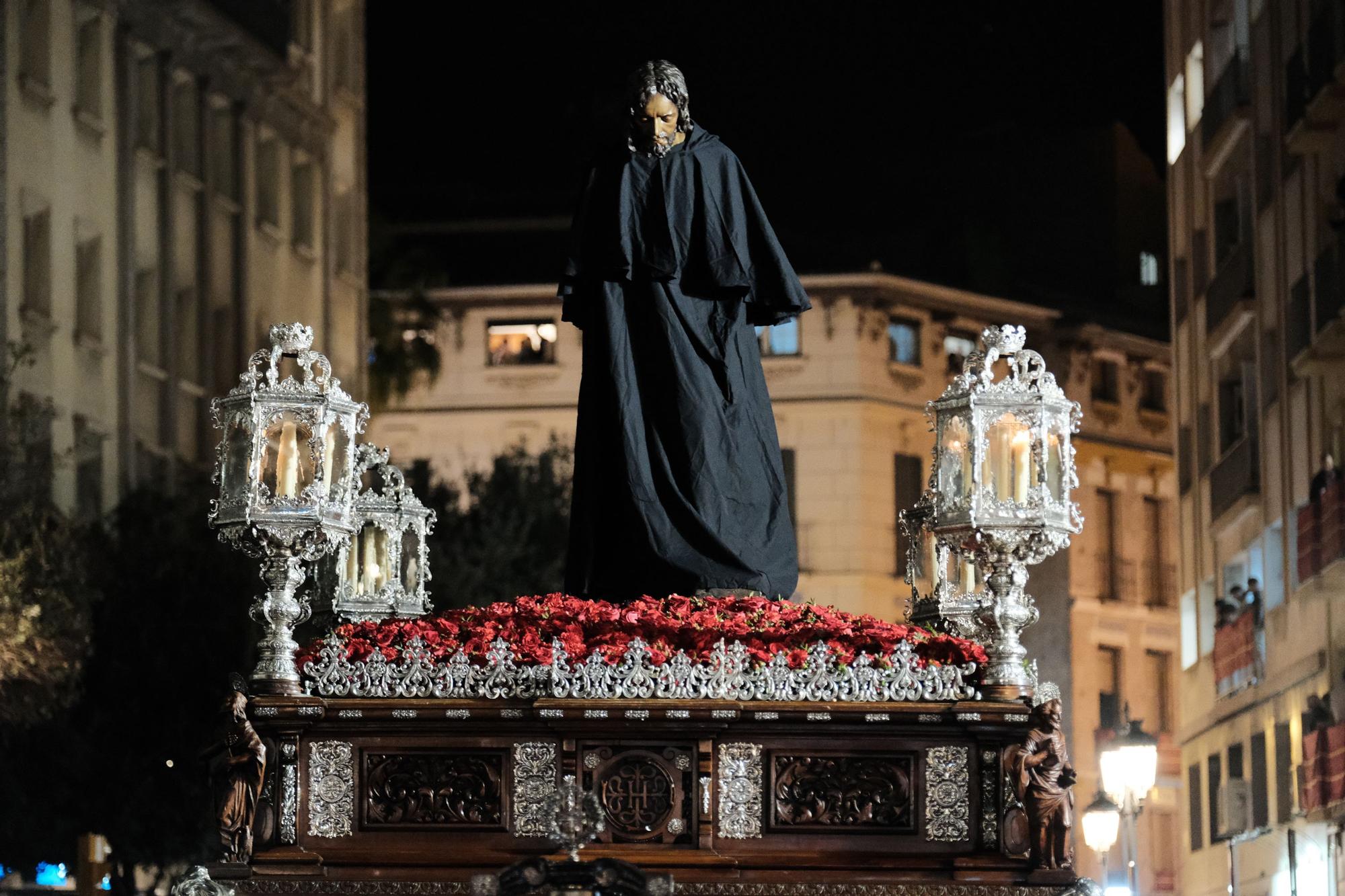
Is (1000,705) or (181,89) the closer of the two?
(1000,705)

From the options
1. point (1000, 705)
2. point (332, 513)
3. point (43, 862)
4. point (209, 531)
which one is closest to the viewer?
point (1000, 705)

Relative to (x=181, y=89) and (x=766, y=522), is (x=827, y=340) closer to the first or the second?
(x=181, y=89)

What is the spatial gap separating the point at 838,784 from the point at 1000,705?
0.99 metres

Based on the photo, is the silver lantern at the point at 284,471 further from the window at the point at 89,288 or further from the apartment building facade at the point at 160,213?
the window at the point at 89,288

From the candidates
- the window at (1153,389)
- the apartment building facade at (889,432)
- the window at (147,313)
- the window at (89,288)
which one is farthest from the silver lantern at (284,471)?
the window at (1153,389)

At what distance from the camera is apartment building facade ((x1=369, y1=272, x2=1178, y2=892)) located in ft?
246

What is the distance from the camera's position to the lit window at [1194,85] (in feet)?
188

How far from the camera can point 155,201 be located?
5484 cm

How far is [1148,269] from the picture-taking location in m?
80.9

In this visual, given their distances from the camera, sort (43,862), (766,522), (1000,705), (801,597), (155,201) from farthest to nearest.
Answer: (801,597)
(155,201)
(43,862)
(766,522)
(1000,705)

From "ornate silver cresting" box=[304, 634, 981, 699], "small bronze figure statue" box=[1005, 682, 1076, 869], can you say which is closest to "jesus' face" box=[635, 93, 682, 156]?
"ornate silver cresting" box=[304, 634, 981, 699]

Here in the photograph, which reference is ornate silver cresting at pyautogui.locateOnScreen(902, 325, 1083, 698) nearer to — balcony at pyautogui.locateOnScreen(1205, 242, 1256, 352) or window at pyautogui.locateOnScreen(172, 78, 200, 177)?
balcony at pyautogui.locateOnScreen(1205, 242, 1256, 352)

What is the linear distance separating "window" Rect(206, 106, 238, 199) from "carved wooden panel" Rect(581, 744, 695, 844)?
4219 cm

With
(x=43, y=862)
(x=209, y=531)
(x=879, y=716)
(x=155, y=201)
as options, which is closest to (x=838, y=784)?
(x=879, y=716)
